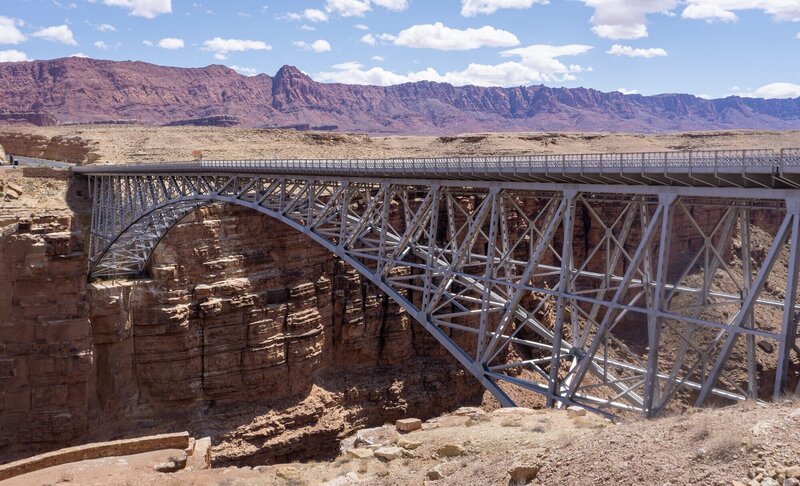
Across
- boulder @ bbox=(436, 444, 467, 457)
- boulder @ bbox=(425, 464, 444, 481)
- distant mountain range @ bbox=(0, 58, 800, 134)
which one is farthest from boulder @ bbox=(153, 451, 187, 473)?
distant mountain range @ bbox=(0, 58, 800, 134)

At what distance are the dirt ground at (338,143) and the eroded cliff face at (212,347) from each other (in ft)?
87.0

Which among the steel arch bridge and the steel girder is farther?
the steel girder

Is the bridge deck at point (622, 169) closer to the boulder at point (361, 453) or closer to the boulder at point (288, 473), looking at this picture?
the boulder at point (361, 453)

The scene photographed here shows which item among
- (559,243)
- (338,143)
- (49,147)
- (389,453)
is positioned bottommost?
(389,453)

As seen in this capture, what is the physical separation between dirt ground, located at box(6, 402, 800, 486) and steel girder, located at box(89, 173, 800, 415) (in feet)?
6.38

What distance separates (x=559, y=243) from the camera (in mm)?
42969

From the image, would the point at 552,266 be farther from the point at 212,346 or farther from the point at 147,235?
the point at 147,235

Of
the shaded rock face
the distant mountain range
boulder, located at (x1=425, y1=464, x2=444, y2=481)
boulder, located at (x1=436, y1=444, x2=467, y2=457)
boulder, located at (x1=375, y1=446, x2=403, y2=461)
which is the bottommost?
boulder, located at (x1=375, y1=446, x2=403, y2=461)

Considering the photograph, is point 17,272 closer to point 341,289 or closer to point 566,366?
point 341,289

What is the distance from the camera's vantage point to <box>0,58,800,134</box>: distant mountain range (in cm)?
13612

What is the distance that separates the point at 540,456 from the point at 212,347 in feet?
79.5

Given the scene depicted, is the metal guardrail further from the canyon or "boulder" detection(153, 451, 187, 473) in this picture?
"boulder" detection(153, 451, 187, 473)

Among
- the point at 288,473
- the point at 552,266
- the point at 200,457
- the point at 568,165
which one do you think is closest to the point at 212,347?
the point at 200,457

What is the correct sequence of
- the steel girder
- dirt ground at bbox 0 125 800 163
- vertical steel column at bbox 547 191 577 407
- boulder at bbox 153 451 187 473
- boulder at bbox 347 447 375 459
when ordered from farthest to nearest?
dirt ground at bbox 0 125 800 163 < boulder at bbox 153 451 187 473 < vertical steel column at bbox 547 191 577 407 < boulder at bbox 347 447 375 459 < the steel girder
